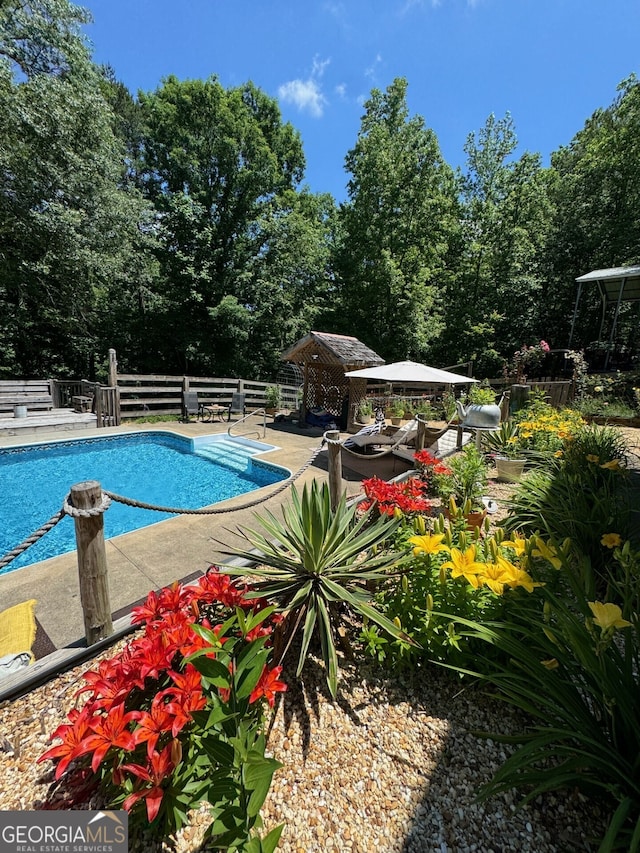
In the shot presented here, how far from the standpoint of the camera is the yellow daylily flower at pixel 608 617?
45.1 inches

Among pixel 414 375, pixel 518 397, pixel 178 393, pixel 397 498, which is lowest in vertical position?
pixel 178 393

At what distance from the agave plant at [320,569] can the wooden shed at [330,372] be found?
26.2 feet

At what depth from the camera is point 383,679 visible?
187 centimetres

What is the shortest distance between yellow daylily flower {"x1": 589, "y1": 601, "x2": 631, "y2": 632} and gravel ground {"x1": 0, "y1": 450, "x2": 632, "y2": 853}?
70cm

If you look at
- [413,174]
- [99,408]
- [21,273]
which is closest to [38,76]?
[21,273]

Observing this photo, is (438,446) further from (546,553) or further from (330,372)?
(330,372)

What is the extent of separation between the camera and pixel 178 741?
1.12 m

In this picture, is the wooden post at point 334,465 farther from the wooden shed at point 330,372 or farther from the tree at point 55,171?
the tree at point 55,171

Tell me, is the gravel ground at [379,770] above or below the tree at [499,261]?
below

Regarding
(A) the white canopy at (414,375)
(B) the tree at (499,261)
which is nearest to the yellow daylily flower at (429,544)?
(A) the white canopy at (414,375)

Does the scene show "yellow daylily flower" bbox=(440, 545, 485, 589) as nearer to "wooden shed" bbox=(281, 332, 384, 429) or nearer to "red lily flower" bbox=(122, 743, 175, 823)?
"red lily flower" bbox=(122, 743, 175, 823)

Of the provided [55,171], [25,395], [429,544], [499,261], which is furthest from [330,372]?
[499,261]

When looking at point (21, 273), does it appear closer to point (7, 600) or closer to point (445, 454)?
point (7, 600)

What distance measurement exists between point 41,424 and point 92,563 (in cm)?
986
